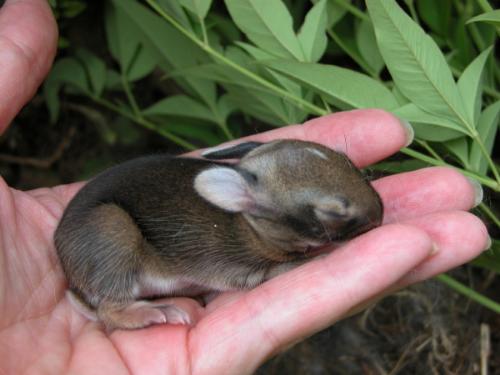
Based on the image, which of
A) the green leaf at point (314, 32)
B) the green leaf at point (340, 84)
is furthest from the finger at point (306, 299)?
the green leaf at point (314, 32)

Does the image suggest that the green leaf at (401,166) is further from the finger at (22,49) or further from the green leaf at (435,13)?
the finger at (22,49)

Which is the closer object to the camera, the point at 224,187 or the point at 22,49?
the point at 224,187

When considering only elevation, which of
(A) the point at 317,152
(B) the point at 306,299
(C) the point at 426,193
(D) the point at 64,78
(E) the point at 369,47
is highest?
(E) the point at 369,47

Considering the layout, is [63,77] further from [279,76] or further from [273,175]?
[273,175]

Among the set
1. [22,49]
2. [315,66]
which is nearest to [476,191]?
[315,66]

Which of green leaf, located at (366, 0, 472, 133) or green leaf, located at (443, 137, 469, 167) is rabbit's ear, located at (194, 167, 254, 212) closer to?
green leaf, located at (366, 0, 472, 133)

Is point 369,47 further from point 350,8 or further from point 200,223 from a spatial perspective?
point 200,223
